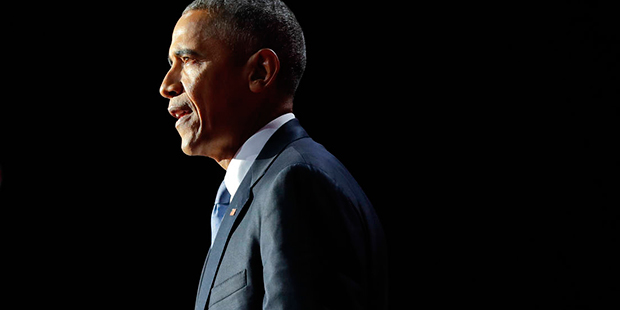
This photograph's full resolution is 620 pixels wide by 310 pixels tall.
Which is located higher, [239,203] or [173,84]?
[173,84]

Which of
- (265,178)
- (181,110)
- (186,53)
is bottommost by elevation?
(265,178)

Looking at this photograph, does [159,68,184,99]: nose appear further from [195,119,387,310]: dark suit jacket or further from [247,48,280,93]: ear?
[195,119,387,310]: dark suit jacket

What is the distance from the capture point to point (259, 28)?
1.60 metres

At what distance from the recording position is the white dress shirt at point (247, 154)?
156 centimetres

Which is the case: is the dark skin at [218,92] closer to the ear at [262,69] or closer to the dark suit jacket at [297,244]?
the ear at [262,69]

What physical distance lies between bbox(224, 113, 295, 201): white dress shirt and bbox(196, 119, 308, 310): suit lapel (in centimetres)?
3

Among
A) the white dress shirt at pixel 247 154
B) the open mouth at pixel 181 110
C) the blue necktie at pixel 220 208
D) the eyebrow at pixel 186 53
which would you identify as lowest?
the blue necktie at pixel 220 208

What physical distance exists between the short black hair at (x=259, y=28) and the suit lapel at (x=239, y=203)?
0.58ft

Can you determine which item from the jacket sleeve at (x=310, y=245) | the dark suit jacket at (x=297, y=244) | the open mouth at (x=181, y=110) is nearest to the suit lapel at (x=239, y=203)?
the dark suit jacket at (x=297, y=244)

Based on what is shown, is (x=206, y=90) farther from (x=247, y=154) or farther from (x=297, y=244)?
(x=297, y=244)

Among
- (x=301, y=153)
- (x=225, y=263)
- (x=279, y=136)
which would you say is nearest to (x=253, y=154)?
(x=279, y=136)

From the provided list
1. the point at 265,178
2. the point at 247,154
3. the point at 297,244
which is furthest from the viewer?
the point at 247,154

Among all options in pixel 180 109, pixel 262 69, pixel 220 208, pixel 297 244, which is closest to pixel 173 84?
pixel 180 109

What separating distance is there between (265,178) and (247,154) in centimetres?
17
